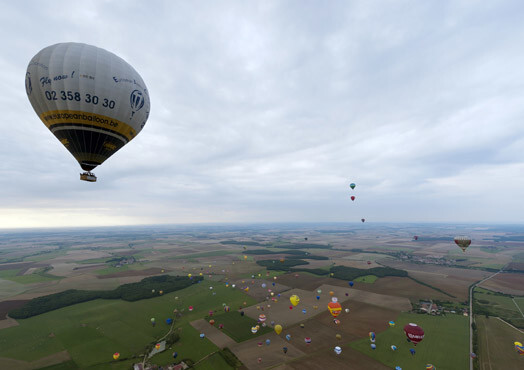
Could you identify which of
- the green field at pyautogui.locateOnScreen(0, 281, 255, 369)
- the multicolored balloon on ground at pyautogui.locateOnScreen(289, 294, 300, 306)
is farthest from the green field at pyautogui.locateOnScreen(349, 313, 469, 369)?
the green field at pyautogui.locateOnScreen(0, 281, 255, 369)

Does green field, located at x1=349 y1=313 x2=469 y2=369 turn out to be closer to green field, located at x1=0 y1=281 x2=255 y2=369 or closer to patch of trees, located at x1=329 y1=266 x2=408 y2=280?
green field, located at x1=0 y1=281 x2=255 y2=369

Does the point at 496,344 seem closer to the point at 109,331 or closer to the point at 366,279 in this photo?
the point at 366,279

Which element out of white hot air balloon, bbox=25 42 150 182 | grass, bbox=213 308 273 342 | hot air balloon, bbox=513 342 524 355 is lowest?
grass, bbox=213 308 273 342

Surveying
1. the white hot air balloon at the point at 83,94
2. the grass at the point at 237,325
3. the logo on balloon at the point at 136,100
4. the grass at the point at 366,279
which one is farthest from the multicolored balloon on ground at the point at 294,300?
the logo on balloon at the point at 136,100

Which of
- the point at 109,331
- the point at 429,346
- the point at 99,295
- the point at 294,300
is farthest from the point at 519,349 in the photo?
the point at 99,295

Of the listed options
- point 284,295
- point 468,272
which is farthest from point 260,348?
point 468,272

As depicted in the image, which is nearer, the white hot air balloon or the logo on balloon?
the white hot air balloon

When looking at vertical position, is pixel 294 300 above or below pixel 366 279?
above
